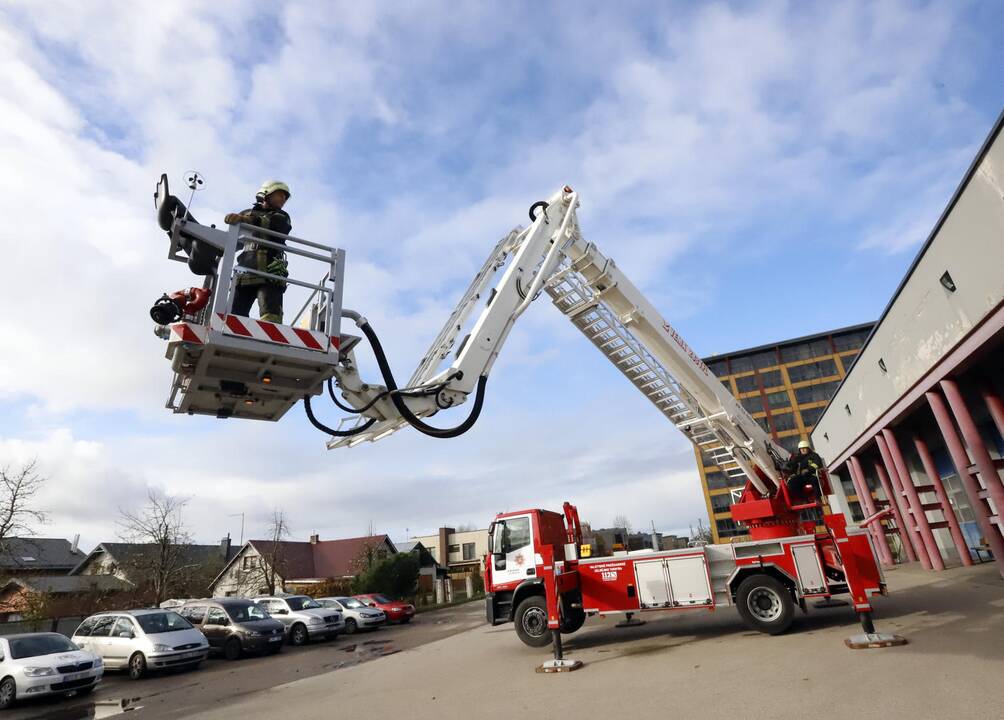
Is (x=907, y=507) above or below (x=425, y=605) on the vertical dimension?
above

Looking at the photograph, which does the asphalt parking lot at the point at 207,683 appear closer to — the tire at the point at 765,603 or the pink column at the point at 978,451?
the tire at the point at 765,603

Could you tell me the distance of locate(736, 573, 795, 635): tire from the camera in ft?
32.8

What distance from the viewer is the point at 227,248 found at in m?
5.18

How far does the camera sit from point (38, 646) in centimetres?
1198

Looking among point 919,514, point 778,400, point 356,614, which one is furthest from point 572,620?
point 778,400

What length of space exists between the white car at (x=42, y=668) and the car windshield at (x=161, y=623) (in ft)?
5.94

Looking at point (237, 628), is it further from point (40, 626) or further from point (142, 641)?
point (40, 626)

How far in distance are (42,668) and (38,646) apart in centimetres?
95

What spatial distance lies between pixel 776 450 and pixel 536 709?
861cm

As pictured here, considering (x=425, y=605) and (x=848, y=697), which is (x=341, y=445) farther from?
(x=425, y=605)

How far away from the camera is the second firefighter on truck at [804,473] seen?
11.6 metres

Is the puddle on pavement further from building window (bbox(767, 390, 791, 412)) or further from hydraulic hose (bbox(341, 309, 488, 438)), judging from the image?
building window (bbox(767, 390, 791, 412))

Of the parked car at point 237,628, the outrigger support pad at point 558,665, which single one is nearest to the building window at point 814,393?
the parked car at point 237,628

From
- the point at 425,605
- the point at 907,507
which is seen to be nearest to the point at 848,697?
the point at 907,507
